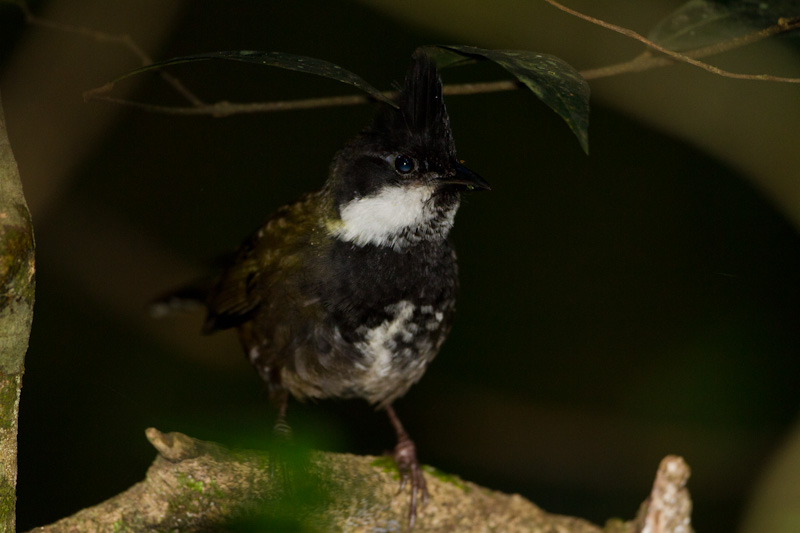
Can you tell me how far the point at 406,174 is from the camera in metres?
2.91

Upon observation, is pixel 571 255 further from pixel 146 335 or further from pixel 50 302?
pixel 50 302

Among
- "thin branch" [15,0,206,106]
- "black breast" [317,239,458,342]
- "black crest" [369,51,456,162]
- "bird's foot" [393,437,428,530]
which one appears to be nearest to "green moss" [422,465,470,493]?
"bird's foot" [393,437,428,530]

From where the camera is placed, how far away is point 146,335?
4.68 meters

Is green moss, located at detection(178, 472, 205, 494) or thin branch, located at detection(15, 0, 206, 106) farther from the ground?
thin branch, located at detection(15, 0, 206, 106)

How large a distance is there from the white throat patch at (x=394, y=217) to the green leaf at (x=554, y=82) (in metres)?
0.93

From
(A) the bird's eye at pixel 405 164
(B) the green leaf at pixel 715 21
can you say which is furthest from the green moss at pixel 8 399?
(B) the green leaf at pixel 715 21

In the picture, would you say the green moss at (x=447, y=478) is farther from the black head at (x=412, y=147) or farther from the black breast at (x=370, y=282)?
the black head at (x=412, y=147)

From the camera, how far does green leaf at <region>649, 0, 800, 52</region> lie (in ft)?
8.59

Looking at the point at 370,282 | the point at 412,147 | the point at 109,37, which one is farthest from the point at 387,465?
the point at 109,37

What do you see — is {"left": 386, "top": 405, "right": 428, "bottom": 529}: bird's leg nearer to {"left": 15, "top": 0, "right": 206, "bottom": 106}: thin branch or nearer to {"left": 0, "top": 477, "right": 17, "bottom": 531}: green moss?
{"left": 0, "top": 477, "right": 17, "bottom": 531}: green moss

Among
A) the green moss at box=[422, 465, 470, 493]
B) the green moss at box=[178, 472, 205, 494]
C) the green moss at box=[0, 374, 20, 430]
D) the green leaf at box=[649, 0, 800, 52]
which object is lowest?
the green moss at box=[178, 472, 205, 494]

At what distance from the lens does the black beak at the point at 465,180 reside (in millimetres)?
2791

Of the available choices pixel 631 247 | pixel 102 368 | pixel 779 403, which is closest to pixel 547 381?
pixel 631 247

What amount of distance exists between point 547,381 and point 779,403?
1.37m
